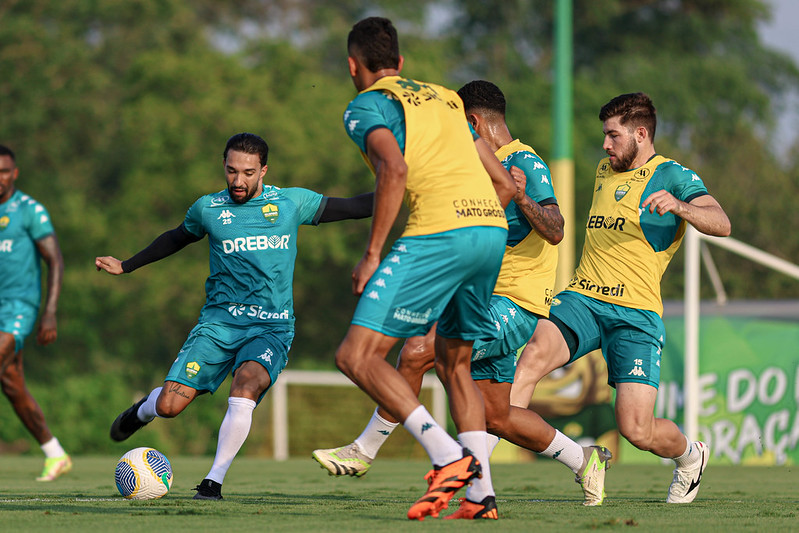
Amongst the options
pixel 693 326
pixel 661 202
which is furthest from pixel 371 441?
pixel 693 326

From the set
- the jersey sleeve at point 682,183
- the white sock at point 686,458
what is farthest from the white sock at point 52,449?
the jersey sleeve at point 682,183

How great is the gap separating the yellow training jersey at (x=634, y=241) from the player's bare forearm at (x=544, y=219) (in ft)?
3.12

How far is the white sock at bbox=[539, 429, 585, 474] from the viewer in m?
7.42

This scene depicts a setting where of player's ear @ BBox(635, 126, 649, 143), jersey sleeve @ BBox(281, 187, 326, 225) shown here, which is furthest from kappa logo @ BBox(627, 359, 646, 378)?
jersey sleeve @ BBox(281, 187, 326, 225)

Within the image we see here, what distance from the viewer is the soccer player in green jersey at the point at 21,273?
11.0 meters

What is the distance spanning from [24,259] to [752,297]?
25.5 meters

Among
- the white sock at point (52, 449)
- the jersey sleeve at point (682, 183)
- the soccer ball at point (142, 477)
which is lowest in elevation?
the white sock at point (52, 449)

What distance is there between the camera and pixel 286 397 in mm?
21672

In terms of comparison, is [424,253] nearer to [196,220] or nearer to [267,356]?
[267,356]

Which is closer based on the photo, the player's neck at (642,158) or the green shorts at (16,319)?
the player's neck at (642,158)

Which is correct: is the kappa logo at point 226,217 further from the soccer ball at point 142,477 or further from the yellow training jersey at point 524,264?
the yellow training jersey at point 524,264

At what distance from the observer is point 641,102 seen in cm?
805

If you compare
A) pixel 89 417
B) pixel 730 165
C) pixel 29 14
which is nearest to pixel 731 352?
pixel 89 417

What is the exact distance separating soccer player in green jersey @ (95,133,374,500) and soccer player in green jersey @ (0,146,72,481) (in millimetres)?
3143
